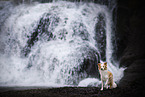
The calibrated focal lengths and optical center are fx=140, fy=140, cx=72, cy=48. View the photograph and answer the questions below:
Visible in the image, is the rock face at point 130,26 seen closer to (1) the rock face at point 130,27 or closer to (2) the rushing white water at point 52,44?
(1) the rock face at point 130,27

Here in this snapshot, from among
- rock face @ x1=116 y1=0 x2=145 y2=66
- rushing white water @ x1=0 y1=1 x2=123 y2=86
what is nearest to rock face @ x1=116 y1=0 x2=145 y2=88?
rock face @ x1=116 y1=0 x2=145 y2=66

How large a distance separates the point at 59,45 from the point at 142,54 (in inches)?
156

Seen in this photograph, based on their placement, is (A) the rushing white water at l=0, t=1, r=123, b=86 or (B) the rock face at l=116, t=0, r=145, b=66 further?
(B) the rock face at l=116, t=0, r=145, b=66

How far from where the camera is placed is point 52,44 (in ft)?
24.1

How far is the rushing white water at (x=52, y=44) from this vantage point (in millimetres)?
6480

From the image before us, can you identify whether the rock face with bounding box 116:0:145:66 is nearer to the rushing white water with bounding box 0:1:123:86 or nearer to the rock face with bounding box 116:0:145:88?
the rock face with bounding box 116:0:145:88

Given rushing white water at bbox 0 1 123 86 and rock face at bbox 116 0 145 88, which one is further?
rock face at bbox 116 0 145 88

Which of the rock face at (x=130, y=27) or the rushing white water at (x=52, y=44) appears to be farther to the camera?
the rock face at (x=130, y=27)

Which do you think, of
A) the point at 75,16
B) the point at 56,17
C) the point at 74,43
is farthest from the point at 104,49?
the point at 56,17

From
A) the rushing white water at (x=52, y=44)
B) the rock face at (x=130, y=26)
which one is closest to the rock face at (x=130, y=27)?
the rock face at (x=130, y=26)

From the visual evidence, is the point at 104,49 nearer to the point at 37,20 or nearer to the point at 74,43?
the point at 74,43

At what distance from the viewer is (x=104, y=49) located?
775 cm

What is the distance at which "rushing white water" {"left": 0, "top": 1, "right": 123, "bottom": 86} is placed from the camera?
648 centimetres

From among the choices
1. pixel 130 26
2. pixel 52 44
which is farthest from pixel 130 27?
pixel 52 44
